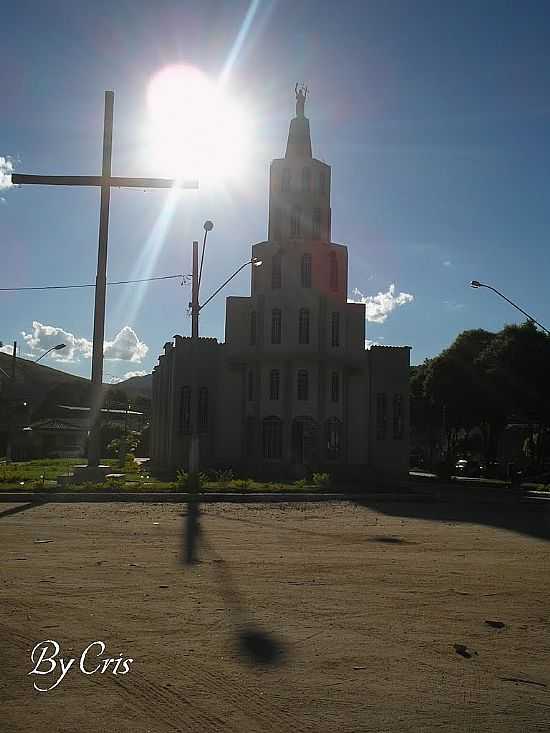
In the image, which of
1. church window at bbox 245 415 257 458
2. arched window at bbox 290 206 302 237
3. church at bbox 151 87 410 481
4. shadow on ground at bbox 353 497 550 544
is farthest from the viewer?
arched window at bbox 290 206 302 237

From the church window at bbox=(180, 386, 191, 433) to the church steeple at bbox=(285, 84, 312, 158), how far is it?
15318 mm

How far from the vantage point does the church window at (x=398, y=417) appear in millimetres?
44750

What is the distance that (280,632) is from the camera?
23.0ft

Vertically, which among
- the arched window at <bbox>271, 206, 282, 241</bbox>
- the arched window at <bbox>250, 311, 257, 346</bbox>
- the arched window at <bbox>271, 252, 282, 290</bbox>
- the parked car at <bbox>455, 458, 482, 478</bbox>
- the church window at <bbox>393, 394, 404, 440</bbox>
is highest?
the arched window at <bbox>271, 206, 282, 241</bbox>

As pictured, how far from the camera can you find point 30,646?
20.5 ft

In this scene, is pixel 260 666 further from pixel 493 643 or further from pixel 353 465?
pixel 353 465

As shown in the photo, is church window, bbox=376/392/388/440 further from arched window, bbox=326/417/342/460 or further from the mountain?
the mountain

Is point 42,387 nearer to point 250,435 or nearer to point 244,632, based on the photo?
point 250,435

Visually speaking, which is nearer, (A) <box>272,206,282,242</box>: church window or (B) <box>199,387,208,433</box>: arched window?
(B) <box>199,387,208,433</box>: arched window

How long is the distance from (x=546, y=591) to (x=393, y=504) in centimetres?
Result: 1446

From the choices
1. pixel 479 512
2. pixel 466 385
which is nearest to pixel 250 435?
pixel 466 385

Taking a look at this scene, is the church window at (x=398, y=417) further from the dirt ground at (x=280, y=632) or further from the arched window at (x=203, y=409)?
the dirt ground at (x=280, y=632)

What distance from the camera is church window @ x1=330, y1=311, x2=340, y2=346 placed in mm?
42219

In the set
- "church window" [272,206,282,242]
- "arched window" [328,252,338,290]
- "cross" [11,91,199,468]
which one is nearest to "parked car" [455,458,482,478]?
"arched window" [328,252,338,290]
